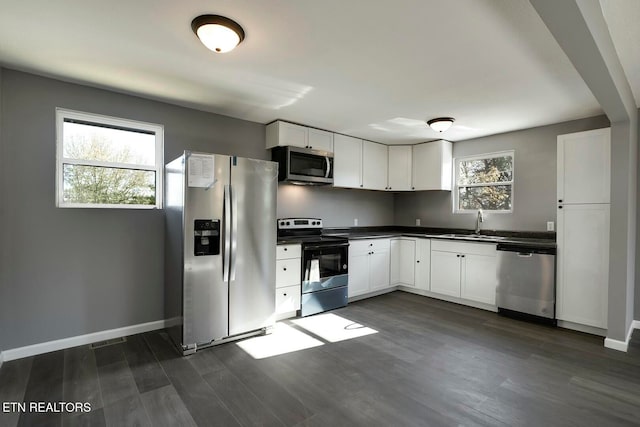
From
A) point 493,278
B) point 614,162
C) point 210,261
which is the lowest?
point 493,278

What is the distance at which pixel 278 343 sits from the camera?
9.70 ft

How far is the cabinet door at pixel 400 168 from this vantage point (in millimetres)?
5230

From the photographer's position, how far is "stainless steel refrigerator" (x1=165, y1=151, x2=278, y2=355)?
2.76 m

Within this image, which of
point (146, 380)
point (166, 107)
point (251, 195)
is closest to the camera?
point (146, 380)

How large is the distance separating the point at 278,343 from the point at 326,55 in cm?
261

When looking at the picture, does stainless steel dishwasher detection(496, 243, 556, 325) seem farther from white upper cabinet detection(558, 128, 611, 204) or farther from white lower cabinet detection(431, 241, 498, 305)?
white upper cabinet detection(558, 128, 611, 204)

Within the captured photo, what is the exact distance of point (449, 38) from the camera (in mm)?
2090

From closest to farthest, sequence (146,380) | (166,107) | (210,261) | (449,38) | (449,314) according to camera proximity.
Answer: (449,38), (146,380), (210,261), (166,107), (449,314)

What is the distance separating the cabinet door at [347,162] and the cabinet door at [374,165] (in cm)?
12

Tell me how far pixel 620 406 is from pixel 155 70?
4277 mm

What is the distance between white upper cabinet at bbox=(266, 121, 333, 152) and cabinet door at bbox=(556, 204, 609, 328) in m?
3.04

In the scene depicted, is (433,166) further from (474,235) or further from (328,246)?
(328,246)

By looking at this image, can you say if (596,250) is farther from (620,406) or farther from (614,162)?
(620,406)

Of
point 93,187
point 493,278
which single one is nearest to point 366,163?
point 493,278
